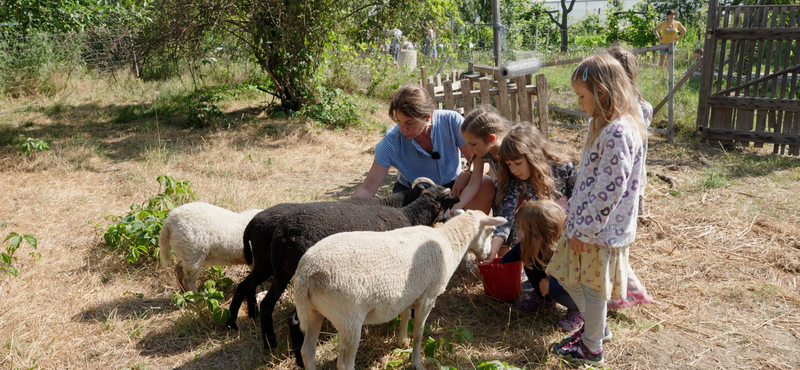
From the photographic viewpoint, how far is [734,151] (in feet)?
29.5

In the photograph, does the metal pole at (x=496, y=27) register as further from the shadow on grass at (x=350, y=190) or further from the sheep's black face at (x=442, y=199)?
the sheep's black face at (x=442, y=199)

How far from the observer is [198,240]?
4.21 meters

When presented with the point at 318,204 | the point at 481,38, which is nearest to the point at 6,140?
the point at 318,204

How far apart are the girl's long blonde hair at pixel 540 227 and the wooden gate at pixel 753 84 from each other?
725cm

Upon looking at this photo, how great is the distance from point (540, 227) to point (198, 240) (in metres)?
2.65

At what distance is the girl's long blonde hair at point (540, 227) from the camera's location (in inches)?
142

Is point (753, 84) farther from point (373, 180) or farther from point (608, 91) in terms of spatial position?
point (608, 91)

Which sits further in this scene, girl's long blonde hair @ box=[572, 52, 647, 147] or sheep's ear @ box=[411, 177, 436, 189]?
sheep's ear @ box=[411, 177, 436, 189]

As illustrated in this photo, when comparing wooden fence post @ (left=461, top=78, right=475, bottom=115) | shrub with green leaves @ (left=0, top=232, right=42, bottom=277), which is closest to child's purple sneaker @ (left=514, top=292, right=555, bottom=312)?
shrub with green leaves @ (left=0, top=232, right=42, bottom=277)

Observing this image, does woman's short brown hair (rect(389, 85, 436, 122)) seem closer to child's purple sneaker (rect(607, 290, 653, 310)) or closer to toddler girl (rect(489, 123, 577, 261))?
toddler girl (rect(489, 123, 577, 261))

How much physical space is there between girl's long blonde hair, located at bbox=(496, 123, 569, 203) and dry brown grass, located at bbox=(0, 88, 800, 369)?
97 centimetres

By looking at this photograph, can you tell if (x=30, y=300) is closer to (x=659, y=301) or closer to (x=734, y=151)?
(x=659, y=301)

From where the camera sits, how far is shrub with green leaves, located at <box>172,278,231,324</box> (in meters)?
3.74

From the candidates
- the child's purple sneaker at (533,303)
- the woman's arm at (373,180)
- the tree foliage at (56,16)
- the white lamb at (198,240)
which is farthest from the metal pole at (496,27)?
the tree foliage at (56,16)
